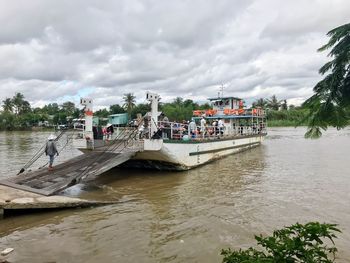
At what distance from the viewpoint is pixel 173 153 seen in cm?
1523

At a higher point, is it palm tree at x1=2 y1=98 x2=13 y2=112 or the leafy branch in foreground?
palm tree at x1=2 y1=98 x2=13 y2=112

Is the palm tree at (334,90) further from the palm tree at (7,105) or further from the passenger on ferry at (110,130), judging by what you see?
the palm tree at (7,105)

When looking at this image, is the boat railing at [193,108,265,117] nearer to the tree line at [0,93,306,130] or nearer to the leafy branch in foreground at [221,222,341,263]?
the leafy branch in foreground at [221,222,341,263]

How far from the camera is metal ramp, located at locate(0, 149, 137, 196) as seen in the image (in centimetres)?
1045

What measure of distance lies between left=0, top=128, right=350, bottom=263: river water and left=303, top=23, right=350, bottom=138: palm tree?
397 cm

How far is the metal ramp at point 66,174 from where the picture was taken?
10453mm

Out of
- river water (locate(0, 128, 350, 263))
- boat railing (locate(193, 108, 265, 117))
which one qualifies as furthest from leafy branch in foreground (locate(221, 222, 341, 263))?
boat railing (locate(193, 108, 265, 117))

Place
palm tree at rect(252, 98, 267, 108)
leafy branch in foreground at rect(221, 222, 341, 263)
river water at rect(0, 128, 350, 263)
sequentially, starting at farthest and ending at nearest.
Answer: palm tree at rect(252, 98, 267, 108), river water at rect(0, 128, 350, 263), leafy branch in foreground at rect(221, 222, 341, 263)

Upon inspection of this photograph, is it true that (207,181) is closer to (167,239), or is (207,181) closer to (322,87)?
(167,239)

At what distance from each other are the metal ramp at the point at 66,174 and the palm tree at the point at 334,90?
27.2 ft

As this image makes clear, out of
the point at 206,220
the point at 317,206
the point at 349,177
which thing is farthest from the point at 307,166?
the point at 206,220

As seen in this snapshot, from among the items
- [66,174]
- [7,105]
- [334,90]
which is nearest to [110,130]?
[66,174]

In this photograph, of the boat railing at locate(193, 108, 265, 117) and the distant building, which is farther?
the boat railing at locate(193, 108, 265, 117)

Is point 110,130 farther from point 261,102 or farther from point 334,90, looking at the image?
point 261,102
